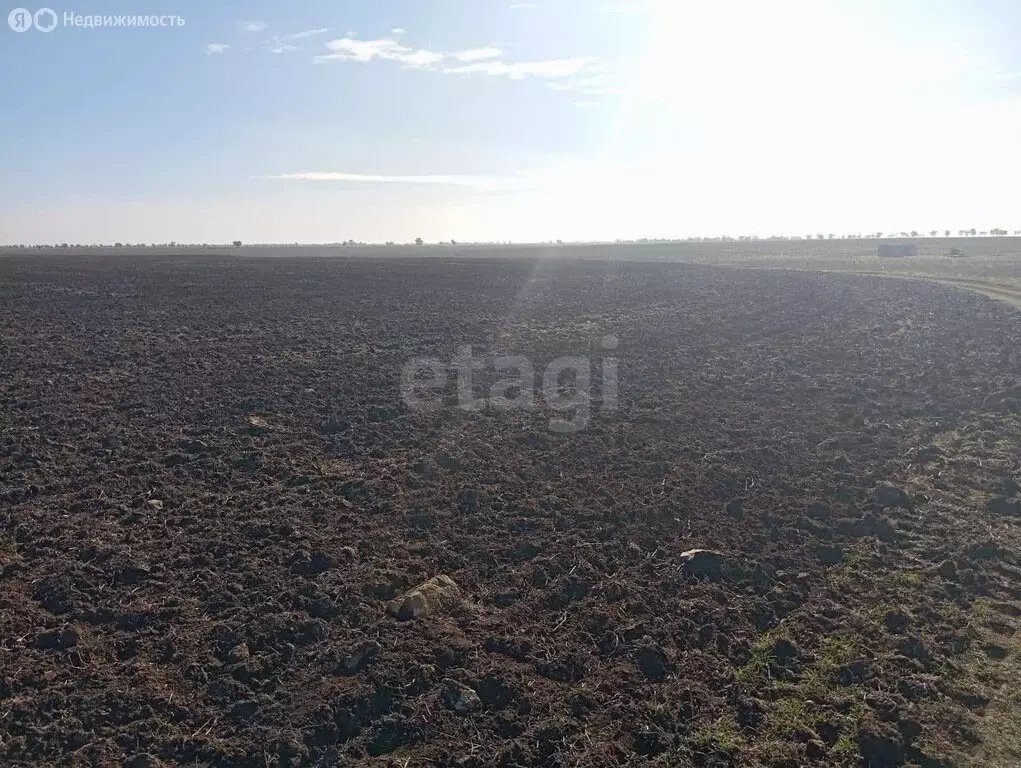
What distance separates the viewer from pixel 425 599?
6.37 meters

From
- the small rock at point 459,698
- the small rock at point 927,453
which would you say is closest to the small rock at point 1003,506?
the small rock at point 927,453

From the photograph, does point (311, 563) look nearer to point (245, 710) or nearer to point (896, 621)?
point (245, 710)

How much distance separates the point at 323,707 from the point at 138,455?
5.70m

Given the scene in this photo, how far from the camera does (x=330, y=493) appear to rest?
8594 mm

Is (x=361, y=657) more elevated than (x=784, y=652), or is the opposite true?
(x=361, y=657)

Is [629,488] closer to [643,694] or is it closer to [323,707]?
[643,694]

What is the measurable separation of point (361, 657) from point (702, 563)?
3379mm

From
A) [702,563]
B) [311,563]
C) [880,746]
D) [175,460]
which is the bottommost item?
[880,746]

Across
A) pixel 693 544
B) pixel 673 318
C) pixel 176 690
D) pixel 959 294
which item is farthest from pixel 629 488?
pixel 959 294

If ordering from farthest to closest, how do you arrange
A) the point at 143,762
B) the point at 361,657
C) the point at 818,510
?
1. the point at 818,510
2. the point at 361,657
3. the point at 143,762

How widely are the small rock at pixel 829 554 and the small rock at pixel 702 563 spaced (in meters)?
1.04

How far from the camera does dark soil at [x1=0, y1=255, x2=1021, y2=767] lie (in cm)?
501

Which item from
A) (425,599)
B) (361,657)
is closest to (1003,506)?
(425,599)

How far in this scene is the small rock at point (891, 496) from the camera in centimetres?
842
